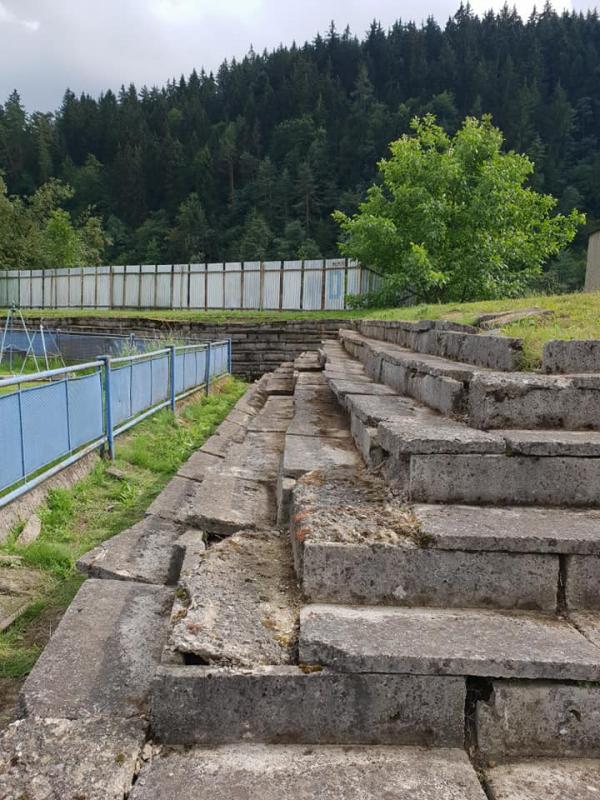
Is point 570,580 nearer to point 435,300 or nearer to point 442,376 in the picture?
point 442,376

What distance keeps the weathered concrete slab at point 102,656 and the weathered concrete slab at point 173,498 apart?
4.65ft

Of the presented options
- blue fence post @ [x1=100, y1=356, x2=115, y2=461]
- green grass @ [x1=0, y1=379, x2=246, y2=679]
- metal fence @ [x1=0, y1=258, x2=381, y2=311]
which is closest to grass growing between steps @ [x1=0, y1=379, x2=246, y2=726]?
green grass @ [x1=0, y1=379, x2=246, y2=679]

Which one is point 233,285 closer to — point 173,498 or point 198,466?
point 198,466

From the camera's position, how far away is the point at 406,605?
1876mm

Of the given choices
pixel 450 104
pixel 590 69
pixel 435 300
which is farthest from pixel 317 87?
pixel 435 300

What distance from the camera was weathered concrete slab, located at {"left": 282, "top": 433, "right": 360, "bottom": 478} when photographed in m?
2.78

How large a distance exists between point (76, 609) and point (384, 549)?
1421 millimetres

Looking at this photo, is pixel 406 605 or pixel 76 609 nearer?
pixel 406 605

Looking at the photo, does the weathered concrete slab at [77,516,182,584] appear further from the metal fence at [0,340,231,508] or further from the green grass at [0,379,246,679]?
the metal fence at [0,340,231,508]

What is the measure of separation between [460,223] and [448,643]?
18707 mm

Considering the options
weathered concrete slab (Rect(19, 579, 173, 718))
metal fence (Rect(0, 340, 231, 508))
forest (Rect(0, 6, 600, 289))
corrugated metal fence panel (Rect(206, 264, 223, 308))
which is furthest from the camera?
forest (Rect(0, 6, 600, 289))

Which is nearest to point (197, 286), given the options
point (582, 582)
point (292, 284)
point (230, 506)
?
point (292, 284)

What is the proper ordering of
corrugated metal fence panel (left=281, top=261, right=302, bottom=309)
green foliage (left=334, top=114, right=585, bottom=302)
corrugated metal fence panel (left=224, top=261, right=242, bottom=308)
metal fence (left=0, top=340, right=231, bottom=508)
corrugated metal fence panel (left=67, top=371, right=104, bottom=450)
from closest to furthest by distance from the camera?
metal fence (left=0, top=340, right=231, bottom=508)
corrugated metal fence panel (left=67, top=371, right=104, bottom=450)
green foliage (left=334, top=114, right=585, bottom=302)
corrugated metal fence panel (left=281, top=261, right=302, bottom=309)
corrugated metal fence panel (left=224, top=261, right=242, bottom=308)

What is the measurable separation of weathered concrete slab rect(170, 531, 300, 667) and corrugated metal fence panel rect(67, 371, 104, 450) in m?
4.05
